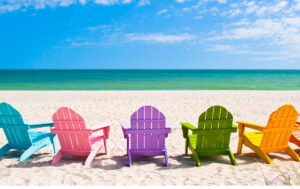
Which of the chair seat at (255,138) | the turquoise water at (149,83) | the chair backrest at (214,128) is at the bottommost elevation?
the turquoise water at (149,83)

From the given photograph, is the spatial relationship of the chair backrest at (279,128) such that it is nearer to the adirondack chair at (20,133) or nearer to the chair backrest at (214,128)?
the chair backrest at (214,128)

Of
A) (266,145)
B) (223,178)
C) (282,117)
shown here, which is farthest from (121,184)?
(282,117)

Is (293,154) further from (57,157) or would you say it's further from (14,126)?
(14,126)

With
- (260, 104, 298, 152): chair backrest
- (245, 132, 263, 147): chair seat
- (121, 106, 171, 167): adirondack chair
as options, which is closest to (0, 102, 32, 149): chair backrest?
(121, 106, 171, 167): adirondack chair

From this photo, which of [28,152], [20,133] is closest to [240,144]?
[28,152]

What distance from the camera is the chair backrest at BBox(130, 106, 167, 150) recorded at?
3.63 metres

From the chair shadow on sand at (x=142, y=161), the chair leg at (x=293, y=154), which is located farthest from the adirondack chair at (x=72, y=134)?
the chair leg at (x=293, y=154)

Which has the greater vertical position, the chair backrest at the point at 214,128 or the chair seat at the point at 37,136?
the chair backrest at the point at 214,128

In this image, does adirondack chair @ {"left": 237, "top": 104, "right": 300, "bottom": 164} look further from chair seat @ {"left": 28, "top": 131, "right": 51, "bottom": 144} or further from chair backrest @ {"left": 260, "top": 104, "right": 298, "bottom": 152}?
chair seat @ {"left": 28, "top": 131, "right": 51, "bottom": 144}

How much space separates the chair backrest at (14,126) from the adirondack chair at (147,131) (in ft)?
5.84

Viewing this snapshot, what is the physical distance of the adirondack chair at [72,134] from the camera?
3.64 m

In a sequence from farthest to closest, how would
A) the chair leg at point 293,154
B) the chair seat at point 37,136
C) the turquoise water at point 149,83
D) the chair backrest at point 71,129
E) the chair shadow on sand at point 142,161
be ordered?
the turquoise water at point 149,83 → the chair seat at point 37,136 → the chair leg at point 293,154 → the chair shadow on sand at point 142,161 → the chair backrest at point 71,129

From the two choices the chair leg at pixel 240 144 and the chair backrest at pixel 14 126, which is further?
the chair leg at pixel 240 144

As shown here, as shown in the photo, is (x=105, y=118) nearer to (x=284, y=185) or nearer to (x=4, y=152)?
(x=4, y=152)
